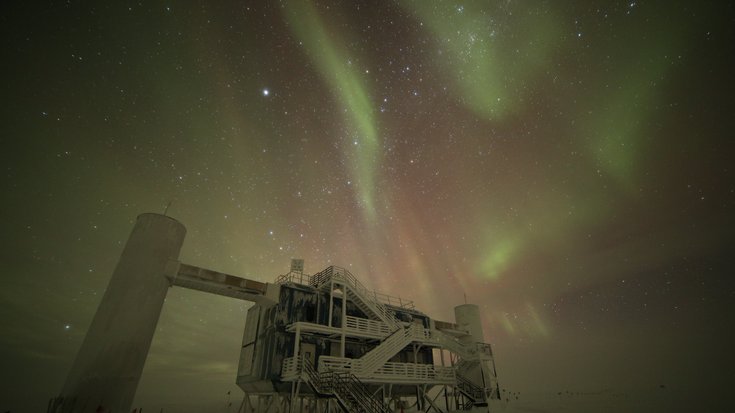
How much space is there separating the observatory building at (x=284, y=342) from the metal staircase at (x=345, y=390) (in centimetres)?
7

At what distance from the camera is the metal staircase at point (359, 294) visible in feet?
93.4

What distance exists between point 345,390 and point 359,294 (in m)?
9.13

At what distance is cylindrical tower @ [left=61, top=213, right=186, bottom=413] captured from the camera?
18.2 meters

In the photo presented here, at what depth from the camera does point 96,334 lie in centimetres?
1933

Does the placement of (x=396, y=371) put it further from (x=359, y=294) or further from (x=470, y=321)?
(x=470, y=321)

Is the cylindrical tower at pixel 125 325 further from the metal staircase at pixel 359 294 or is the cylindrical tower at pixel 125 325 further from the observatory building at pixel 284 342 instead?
the metal staircase at pixel 359 294

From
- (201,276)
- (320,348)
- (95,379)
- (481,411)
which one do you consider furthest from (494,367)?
(95,379)

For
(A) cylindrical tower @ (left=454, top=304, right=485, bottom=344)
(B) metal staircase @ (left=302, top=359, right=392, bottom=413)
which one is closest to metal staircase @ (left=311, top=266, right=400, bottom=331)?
(B) metal staircase @ (left=302, top=359, right=392, bottom=413)

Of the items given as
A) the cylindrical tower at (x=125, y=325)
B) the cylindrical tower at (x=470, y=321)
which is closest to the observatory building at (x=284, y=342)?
the cylindrical tower at (x=125, y=325)

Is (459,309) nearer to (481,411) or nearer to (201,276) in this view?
(481,411)

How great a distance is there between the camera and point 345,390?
68.5 ft

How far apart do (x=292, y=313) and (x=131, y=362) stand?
Answer: 10.7 meters

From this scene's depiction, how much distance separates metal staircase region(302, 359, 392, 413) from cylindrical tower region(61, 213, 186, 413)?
10331 mm

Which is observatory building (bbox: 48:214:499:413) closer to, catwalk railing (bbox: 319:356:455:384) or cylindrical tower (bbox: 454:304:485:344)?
catwalk railing (bbox: 319:356:455:384)
